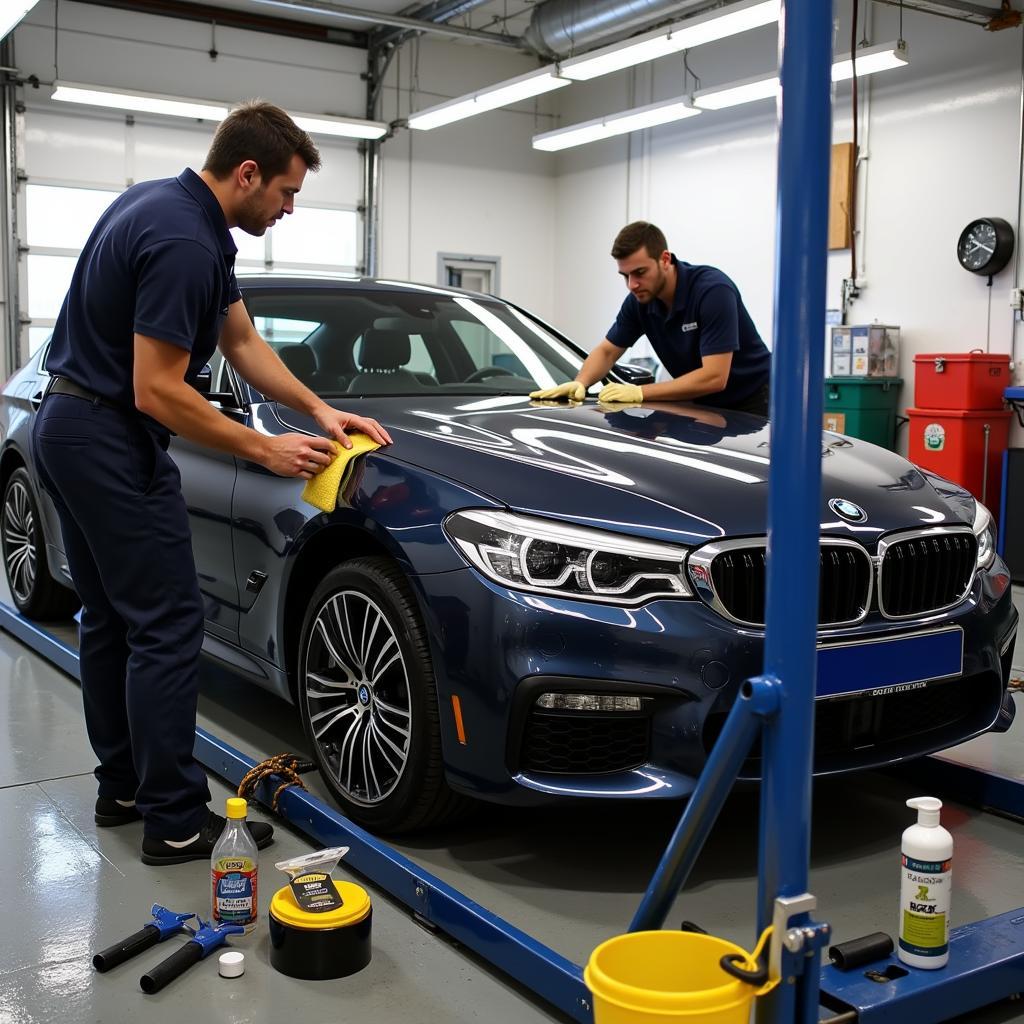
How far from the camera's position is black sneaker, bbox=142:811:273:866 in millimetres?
2590

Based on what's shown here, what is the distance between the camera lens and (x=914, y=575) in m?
2.47

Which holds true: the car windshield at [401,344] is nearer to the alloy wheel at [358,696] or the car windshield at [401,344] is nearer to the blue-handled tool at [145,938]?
the alloy wheel at [358,696]

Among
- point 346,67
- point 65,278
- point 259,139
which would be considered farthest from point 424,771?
point 346,67

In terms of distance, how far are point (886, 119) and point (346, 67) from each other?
592 cm

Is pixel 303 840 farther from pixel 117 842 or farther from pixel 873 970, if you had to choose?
pixel 873 970

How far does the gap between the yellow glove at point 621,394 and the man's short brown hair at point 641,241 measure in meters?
0.62

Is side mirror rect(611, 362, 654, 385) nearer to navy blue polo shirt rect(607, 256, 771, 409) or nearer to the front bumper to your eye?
navy blue polo shirt rect(607, 256, 771, 409)

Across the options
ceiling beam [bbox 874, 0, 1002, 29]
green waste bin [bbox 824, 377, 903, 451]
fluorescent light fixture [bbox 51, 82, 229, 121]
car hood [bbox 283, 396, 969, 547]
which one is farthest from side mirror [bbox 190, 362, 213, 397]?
fluorescent light fixture [bbox 51, 82, 229, 121]

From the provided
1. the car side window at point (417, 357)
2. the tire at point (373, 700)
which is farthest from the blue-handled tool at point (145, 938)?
the car side window at point (417, 357)

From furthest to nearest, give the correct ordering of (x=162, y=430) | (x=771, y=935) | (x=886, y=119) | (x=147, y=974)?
(x=886, y=119), (x=162, y=430), (x=147, y=974), (x=771, y=935)

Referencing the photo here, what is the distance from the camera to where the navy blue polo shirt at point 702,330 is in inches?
154

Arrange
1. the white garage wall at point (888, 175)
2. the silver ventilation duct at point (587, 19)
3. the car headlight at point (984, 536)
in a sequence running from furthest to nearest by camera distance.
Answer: the silver ventilation duct at point (587, 19), the white garage wall at point (888, 175), the car headlight at point (984, 536)

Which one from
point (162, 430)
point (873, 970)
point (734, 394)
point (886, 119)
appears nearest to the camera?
point (873, 970)

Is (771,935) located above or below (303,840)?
above
